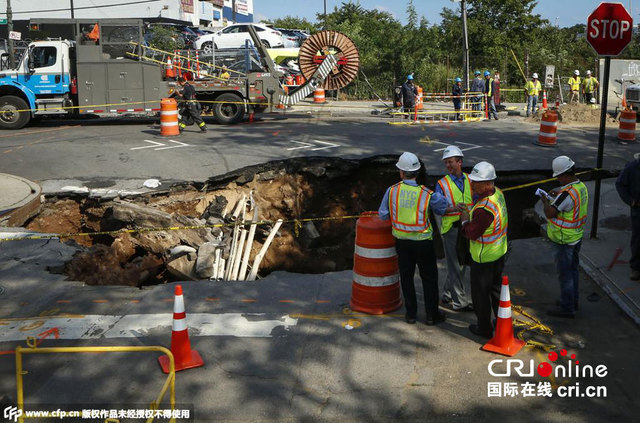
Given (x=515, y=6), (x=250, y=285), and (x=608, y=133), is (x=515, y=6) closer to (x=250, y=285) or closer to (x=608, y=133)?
(x=608, y=133)

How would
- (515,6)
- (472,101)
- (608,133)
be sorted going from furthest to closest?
(515,6), (472,101), (608,133)

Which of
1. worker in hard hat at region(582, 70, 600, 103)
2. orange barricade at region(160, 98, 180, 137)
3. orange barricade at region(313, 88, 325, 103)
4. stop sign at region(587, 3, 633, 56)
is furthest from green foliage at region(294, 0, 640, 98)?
stop sign at region(587, 3, 633, 56)

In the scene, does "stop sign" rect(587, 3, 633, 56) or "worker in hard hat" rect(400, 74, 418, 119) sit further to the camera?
"worker in hard hat" rect(400, 74, 418, 119)

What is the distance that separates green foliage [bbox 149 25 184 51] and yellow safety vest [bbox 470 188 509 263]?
91.6ft

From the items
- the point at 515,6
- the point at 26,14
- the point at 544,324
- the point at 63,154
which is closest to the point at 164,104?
the point at 63,154

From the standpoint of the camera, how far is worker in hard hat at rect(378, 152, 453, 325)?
20.0ft

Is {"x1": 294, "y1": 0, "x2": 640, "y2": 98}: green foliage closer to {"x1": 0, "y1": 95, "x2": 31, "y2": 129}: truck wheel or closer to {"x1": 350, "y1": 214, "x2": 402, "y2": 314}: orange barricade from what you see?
{"x1": 0, "y1": 95, "x2": 31, "y2": 129}: truck wheel

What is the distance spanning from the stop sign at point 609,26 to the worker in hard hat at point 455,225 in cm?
344

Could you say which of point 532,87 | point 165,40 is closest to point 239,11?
point 165,40

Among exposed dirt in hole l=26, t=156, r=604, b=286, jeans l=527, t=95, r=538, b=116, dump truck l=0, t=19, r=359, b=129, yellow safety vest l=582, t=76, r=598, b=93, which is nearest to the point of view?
exposed dirt in hole l=26, t=156, r=604, b=286

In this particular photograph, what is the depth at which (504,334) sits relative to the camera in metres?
5.62

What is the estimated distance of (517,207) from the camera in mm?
12477

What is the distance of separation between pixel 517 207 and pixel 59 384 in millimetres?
9801

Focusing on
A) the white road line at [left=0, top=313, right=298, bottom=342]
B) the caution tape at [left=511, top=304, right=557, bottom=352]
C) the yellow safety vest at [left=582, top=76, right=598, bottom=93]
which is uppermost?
the yellow safety vest at [left=582, top=76, right=598, bottom=93]
